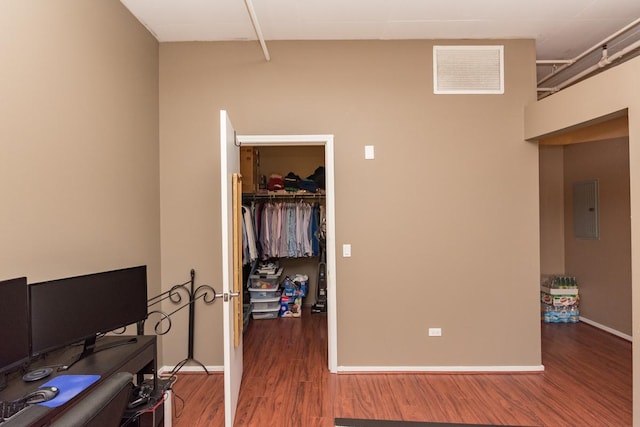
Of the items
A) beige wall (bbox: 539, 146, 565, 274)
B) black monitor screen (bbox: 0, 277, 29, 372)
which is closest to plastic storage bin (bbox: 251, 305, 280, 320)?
black monitor screen (bbox: 0, 277, 29, 372)

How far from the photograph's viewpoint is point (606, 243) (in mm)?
4105

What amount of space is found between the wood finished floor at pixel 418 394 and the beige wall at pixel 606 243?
781 millimetres

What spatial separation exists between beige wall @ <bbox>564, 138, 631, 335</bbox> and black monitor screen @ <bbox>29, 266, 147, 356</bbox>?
487 centimetres

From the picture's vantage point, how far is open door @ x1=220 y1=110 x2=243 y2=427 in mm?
2156

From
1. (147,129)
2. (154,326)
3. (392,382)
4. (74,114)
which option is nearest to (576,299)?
(392,382)

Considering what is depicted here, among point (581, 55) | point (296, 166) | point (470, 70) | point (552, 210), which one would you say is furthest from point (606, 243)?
point (296, 166)

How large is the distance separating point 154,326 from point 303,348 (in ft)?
4.87

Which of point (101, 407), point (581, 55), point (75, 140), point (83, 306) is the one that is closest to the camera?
point (101, 407)

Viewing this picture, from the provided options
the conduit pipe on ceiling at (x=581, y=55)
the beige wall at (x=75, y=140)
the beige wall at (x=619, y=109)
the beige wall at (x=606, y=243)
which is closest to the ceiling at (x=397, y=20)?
the conduit pipe on ceiling at (x=581, y=55)

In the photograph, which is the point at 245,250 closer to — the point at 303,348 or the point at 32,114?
the point at 303,348

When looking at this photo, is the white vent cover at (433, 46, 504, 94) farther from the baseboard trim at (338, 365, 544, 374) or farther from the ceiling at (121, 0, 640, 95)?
the baseboard trim at (338, 365, 544, 374)

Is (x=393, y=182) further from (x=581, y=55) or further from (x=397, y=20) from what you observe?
(x=581, y=55)

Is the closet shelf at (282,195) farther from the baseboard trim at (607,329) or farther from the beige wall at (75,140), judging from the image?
the baseboard trim at (607,329)

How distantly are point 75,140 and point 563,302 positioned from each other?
5379 mm
